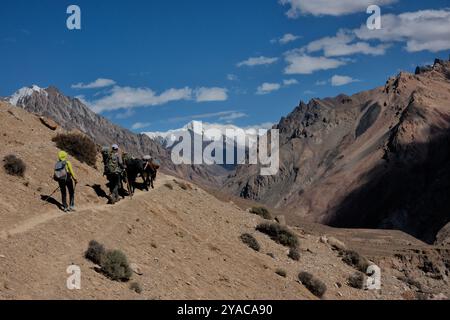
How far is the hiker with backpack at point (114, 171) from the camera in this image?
22875 millimetres

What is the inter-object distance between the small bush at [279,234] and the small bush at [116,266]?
12151 millimetres

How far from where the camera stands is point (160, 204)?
24766 mm

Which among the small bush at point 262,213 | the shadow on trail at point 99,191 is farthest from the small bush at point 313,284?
the small bush at point 262,213

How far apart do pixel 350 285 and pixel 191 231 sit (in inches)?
285

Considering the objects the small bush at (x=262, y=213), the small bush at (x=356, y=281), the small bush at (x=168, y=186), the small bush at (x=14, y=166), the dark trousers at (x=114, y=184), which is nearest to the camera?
the small bush at (x=14, y=166)

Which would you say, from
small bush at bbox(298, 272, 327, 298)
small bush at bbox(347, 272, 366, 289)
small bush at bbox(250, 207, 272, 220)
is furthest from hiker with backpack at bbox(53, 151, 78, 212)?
small bush at bbox(250, 207, 272, 220)

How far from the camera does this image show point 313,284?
2281cm

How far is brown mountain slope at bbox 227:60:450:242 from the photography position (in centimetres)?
10731

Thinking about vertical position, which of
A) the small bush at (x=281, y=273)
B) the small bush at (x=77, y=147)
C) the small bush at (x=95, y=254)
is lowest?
the small bush at (x=281, y=273)

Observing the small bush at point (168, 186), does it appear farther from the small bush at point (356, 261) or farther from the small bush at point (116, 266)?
the small bush at point (116, 266)

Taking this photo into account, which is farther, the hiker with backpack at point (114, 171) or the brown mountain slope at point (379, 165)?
the brown mountain slope at point (379, 165)

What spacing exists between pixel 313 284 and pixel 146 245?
273 inches

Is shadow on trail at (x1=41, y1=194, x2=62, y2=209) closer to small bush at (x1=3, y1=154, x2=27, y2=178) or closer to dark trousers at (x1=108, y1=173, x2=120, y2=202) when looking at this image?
small bush at (x1=3, y1=154, x2=27, y2=178)
